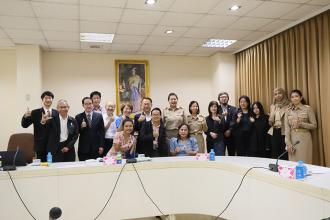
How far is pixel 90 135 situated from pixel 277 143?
2.54m

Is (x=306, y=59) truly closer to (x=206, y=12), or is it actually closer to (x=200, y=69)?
(x=206, y=12)

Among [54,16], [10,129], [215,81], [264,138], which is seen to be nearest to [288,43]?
[264,138]

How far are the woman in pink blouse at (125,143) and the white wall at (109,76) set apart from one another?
102 inches

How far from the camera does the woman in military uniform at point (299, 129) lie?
11.7ft

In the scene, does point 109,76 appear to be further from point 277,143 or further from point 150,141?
point 277,143

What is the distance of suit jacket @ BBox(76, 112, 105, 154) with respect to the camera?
3510mm

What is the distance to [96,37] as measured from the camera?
4582 millimetres

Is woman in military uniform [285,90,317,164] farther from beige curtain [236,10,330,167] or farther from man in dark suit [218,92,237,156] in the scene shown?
man in dark suit [218,92,237,156]

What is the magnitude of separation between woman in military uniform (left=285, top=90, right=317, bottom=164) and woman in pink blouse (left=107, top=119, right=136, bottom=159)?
195 cm

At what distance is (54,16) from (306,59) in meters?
3.45

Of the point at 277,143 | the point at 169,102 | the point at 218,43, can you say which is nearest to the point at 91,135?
the point at 169,102

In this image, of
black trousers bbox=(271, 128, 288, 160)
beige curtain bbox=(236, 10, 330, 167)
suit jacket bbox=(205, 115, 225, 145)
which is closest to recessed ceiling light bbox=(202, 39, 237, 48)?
beige curtain bbox=(236, 10, 330, 167)

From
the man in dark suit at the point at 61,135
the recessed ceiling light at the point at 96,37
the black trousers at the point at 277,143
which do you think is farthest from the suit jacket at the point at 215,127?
the recessed ceiling light at the point at 96,37

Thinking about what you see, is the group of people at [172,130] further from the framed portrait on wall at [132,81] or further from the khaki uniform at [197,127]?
the framed portrait on wall at [132,81]
